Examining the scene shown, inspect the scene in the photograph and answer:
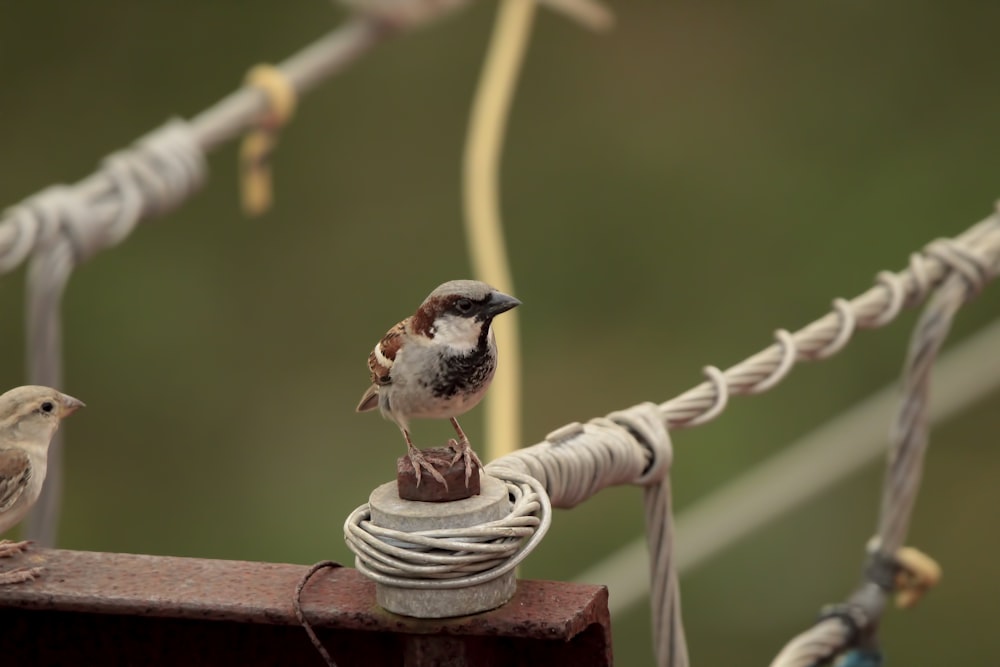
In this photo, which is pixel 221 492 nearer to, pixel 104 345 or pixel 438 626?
pixel 104 345

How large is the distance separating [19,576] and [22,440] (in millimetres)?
130

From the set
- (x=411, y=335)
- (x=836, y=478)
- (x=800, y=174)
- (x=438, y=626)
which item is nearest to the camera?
(x=438, y=626)

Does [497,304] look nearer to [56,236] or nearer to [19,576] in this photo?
[19,576]

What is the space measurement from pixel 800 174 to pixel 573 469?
1437 millimetres

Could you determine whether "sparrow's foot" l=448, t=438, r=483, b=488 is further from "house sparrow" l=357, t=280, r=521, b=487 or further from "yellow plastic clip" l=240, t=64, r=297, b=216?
"yellow plastic clip" l=240, t=64, r=297, b=216

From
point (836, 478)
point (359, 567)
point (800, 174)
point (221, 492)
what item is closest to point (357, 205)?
point (221, 492)

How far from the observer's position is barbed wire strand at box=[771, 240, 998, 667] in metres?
1.08

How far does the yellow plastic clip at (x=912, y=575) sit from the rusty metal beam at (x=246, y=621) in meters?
0.63

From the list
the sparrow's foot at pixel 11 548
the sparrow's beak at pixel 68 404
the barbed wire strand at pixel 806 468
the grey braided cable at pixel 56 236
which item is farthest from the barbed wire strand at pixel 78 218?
the barbed wire strand at pixel 806 468

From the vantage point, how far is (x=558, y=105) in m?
2.13

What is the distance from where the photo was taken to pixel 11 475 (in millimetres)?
741

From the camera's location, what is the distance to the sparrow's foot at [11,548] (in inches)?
26.1


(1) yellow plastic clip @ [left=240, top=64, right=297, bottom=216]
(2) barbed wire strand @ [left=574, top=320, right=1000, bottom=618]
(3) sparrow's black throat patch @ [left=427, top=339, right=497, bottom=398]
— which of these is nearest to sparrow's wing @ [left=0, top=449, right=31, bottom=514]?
(3) sparrow's black throat patch @ [left=427, top=339, right=497, bottom=398]

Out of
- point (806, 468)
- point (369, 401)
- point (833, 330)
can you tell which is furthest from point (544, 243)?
point (369, 401)
